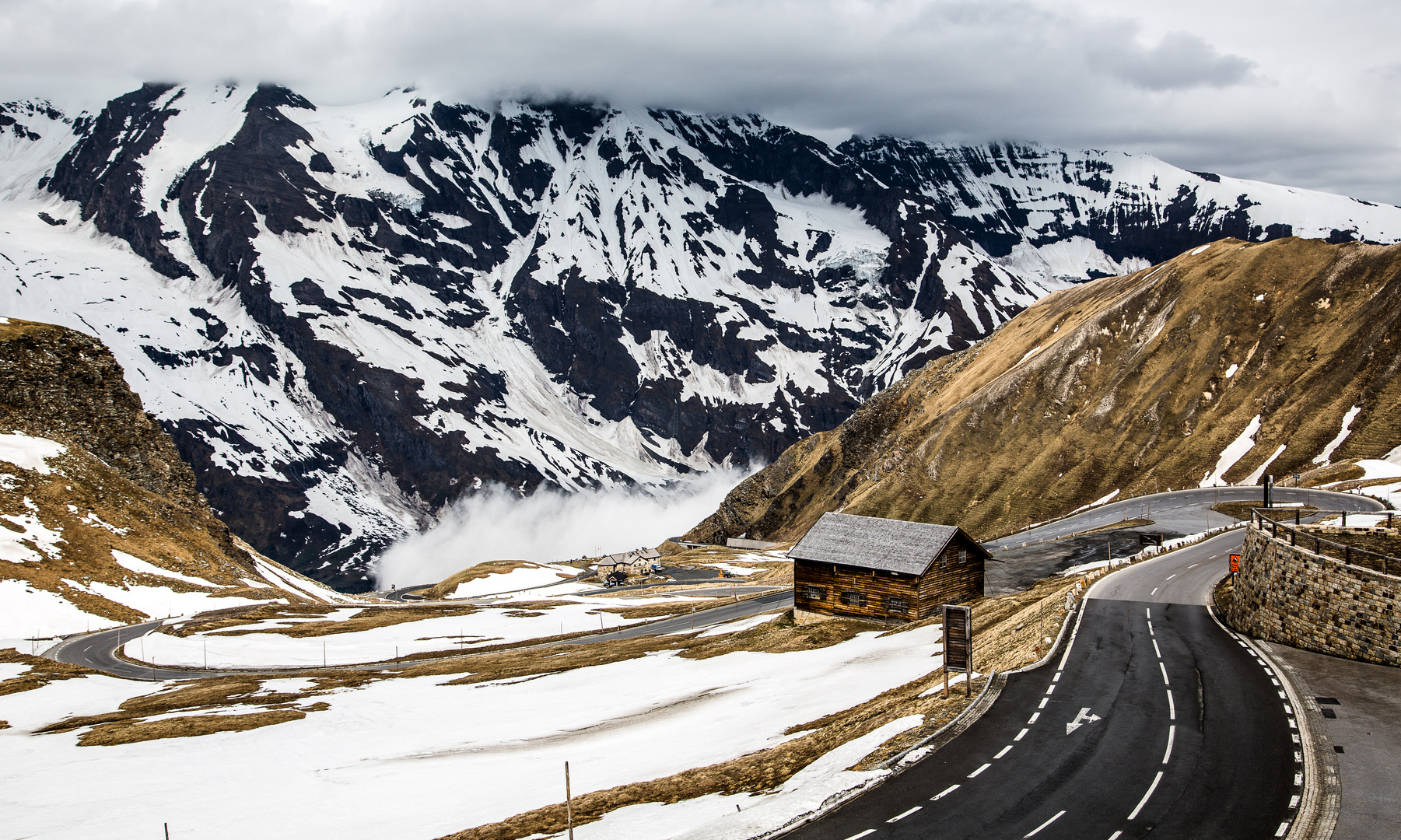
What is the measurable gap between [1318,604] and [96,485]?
407 ft

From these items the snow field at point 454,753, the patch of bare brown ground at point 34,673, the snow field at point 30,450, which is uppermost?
the snow field at point 30,450

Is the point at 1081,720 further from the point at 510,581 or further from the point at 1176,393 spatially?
the point at 510,581

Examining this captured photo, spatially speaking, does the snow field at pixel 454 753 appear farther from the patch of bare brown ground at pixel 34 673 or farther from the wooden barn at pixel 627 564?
the wooden barn at pixel 627 564

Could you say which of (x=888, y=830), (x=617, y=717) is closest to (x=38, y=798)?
(x=617, y=717)

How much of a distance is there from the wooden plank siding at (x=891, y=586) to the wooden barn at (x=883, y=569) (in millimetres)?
54

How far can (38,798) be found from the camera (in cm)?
4359

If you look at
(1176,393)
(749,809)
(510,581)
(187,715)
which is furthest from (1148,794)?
(510,581)

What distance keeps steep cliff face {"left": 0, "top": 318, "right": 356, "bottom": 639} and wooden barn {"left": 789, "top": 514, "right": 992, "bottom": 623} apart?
231 ft

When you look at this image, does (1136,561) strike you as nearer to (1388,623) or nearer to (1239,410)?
(1388,623)

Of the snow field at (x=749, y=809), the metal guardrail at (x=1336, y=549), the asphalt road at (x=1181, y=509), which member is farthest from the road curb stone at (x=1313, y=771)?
the asphalt road at (x=1181, y=509)

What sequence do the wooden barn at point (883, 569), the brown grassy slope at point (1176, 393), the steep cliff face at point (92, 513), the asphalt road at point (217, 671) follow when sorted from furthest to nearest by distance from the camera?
the brown grassy slope at point (1176, 393) < the steep cliff face at point (92, 513) < the asphalt road at point (217, 671) < the wooden barn at point (883, 569)

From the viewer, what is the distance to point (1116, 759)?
30016mm

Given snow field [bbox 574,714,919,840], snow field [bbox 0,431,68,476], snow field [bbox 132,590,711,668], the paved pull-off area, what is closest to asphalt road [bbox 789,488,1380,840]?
snow field [bbox 574,714,919,840]

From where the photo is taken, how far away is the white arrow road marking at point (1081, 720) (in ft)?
107
